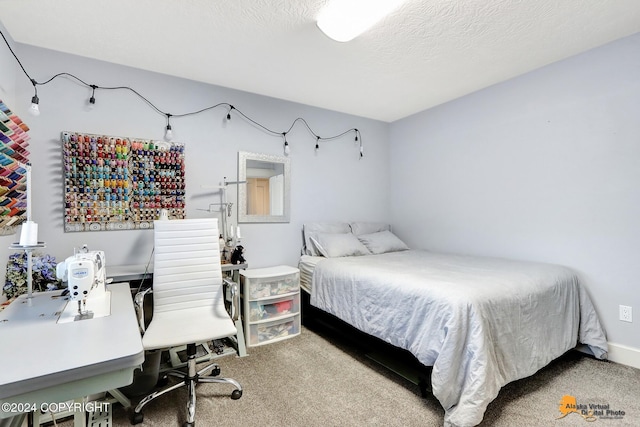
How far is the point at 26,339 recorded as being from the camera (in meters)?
1.07

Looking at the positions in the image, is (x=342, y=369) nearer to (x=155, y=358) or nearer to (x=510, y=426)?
(x=510, y=426)

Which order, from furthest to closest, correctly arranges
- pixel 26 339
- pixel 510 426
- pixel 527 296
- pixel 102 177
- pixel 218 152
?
pixel 218 152 < pixel 102 177 < pixel 527 296 < pixel 510 426 < pixel 26 339

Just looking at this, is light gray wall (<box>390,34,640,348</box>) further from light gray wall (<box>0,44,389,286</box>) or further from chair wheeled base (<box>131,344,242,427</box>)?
chair wheeled base (<box>131,344,242,427</box>)

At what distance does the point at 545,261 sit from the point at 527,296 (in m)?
0.96

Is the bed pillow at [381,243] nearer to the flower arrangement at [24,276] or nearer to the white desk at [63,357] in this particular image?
the white desk at [63,357]

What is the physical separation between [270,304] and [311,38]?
2.22 m

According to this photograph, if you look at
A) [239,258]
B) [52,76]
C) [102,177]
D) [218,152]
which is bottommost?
[239,258]

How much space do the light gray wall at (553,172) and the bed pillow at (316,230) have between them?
3.50 ft

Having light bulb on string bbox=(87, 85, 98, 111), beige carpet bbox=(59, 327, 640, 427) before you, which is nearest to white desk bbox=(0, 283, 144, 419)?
beige carpet bbox=(59, 327, 640, 427)

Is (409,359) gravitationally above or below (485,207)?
below

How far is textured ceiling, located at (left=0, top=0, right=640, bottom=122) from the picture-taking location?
1833mm

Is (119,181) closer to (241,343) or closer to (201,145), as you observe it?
(201,145)

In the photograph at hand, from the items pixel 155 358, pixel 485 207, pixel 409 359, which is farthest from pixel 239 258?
pixel 485 207

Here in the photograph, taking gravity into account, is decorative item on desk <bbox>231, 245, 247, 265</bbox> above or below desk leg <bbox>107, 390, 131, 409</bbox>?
above
